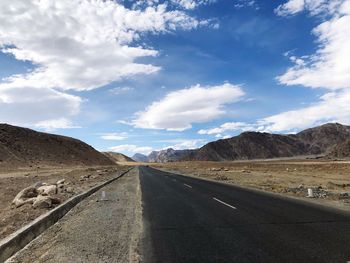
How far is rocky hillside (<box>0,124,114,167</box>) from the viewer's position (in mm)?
83650

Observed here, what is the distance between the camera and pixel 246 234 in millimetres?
9492

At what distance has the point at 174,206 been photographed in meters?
15.9

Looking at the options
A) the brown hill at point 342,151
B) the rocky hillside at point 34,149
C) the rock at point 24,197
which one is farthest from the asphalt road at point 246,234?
the brown hill at point 342,151

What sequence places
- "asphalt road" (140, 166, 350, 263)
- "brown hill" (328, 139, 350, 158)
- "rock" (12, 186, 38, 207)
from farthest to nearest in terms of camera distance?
"brown hill" (328, 139, 350, 158), "rock" (12, 186, 38, 207), "asphalt road" (140, 166, 350, 263)

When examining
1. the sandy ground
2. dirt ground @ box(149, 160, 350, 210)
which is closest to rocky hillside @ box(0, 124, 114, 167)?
dirt ground @ box(149, 160, 350, 210)

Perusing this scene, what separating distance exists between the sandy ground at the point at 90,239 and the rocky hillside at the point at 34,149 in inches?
2649

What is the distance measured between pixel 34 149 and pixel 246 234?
9760cm

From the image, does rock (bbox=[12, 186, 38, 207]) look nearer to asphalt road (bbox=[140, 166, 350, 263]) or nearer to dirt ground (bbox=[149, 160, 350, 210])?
asphalt road (bbox=[140, 166, 350, 263])

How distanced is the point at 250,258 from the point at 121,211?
8.14m

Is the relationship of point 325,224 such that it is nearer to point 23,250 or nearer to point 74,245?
point 74,245

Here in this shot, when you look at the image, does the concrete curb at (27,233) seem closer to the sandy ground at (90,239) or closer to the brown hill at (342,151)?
the sandy ground at (90,239)

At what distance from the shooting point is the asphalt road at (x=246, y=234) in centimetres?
750

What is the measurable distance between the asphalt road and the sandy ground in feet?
1.46

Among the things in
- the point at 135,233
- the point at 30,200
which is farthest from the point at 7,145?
the point at 135,233
